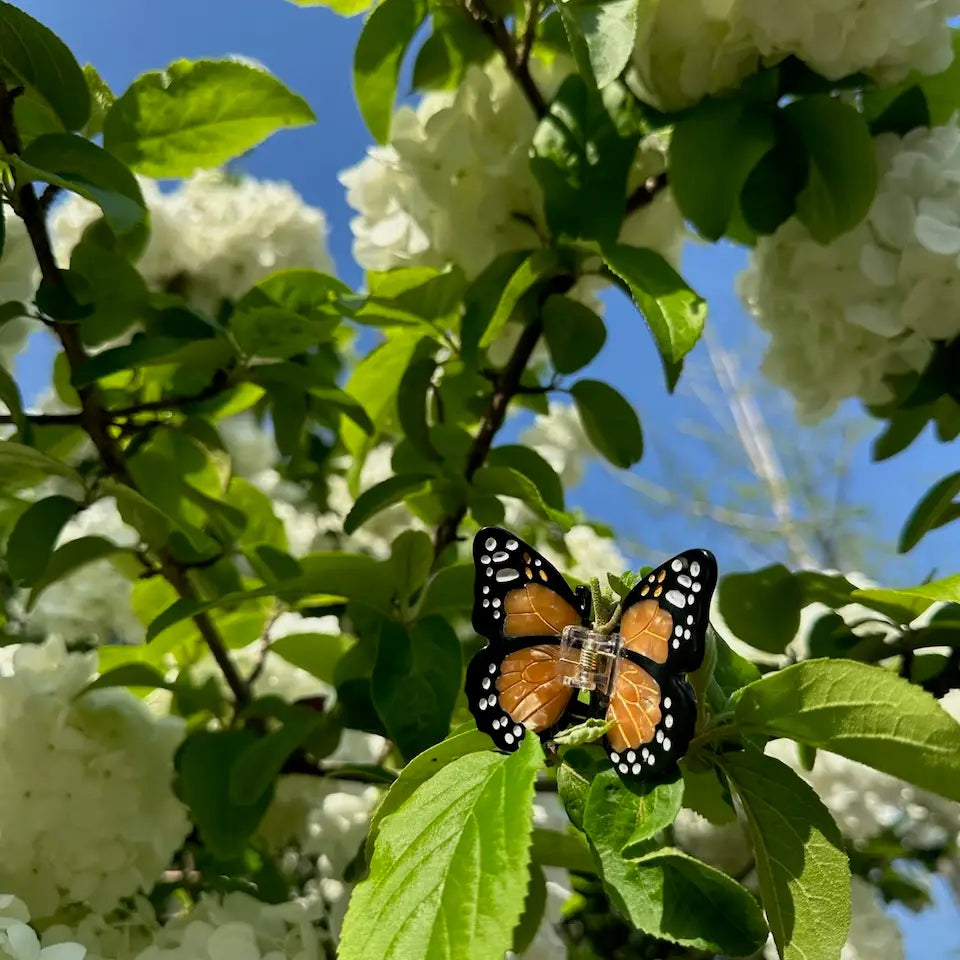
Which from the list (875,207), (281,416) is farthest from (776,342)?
(281,416)

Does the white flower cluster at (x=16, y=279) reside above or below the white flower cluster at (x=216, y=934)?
above

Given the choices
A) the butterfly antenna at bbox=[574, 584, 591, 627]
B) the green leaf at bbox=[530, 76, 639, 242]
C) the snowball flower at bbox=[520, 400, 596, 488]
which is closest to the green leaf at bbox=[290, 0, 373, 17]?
the green leaf at bbox=[530, 76, 639, 242]

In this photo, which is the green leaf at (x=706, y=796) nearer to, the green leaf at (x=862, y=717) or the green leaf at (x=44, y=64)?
the green leaf at (x=862, y=717)

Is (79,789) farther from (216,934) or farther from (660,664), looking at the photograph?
(660,664)

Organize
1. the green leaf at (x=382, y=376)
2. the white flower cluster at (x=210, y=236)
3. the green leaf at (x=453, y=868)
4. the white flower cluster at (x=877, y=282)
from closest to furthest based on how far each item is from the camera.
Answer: the green leaf at (x=453, y=868), the white flower cluster at (x=877, y=282), the green leaf at (x=382, y=376), the white flower cluster at (x=210, y=236)

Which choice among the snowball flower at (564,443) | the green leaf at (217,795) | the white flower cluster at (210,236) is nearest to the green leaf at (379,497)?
the green leaf at (217,795)

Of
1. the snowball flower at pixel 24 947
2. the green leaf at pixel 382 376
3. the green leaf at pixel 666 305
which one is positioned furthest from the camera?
the green leaf at pixel 382 376

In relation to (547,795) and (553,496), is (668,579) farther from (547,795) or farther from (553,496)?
(547,795)
